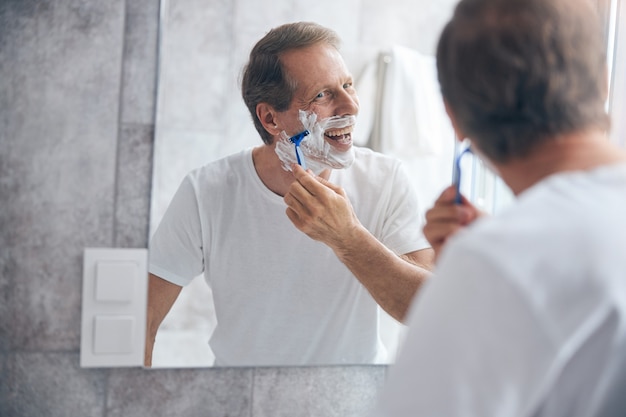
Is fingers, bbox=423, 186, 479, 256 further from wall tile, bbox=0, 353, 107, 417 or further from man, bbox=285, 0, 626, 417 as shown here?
wall tile, bbox=0, 353, 107, 417

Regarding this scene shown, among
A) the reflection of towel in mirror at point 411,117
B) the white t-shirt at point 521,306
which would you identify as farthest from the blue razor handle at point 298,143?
the white t-shirt at point 521,306

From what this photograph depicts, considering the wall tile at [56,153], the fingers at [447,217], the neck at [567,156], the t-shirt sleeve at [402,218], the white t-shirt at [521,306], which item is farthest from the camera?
the t-shirt sleeve at [402,218]

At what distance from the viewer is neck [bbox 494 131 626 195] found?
700 mm

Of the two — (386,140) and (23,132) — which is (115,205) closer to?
(23,132)

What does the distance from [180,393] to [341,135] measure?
20.7 inches

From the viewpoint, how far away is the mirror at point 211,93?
1.19 metres

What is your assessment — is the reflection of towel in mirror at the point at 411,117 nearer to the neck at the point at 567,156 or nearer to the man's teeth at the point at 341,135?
the man's teeth at the point at 341,135

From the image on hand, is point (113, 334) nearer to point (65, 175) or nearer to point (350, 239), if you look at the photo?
point (65, 175)

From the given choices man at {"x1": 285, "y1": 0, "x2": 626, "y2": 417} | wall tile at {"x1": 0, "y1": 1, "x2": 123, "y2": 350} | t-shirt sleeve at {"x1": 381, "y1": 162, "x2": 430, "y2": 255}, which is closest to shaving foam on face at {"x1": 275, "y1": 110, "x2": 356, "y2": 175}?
t-shirt sleeve at {"x1": 381, "y1": 162, "x2": 430, "y2": 255}

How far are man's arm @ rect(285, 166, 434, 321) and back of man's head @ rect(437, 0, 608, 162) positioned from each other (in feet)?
1.56

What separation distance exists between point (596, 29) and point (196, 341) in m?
0.81

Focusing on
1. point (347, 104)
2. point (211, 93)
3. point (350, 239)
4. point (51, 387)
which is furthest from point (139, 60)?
point (51, 387)

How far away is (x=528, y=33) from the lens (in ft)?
2.24

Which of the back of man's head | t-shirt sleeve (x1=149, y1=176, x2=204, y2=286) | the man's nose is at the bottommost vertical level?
t-shirt sleeve (x1=149, y1=176, x2=204, y2=286)
